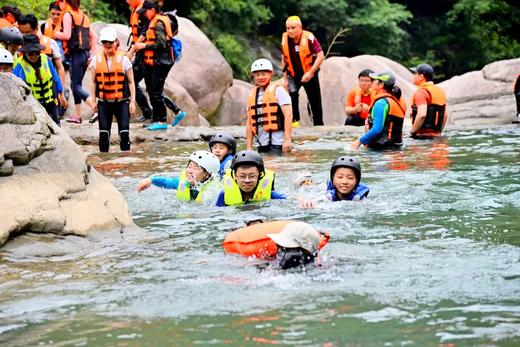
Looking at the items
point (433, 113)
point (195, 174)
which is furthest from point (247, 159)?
point (433, 113)

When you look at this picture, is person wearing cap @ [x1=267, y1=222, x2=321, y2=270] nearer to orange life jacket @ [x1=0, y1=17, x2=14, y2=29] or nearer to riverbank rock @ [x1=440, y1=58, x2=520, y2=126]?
orange life jacket @ [x1=0, y1=17, x2=14, y2=29]

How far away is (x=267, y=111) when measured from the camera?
12.9 meters

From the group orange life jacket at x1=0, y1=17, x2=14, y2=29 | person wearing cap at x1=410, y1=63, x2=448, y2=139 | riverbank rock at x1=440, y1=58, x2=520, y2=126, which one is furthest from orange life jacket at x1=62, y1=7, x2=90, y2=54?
riverbank rock at x1=440, y1=58, x2=520, y2=126

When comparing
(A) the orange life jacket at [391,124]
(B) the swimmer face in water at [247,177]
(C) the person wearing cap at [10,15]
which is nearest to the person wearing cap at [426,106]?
(A) the orange life jacket at [391,124]

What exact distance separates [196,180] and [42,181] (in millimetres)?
2128

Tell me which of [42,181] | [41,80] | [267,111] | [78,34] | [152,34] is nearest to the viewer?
[42,181]

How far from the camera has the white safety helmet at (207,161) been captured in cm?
950

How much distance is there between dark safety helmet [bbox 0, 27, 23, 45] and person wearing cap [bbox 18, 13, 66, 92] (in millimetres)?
964

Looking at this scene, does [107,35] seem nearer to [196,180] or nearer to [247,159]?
[196,180]

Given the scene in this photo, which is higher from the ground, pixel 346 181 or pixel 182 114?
pixel 182 114

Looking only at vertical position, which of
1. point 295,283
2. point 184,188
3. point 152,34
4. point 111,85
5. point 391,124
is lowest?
point 295,283

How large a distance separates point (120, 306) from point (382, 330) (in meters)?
1.59

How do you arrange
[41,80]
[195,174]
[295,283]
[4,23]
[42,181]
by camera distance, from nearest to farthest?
[295,283] < [42,181] < [195,174] < [41,80] < [4,23]

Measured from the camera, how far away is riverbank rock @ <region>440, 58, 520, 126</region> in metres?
20.6
